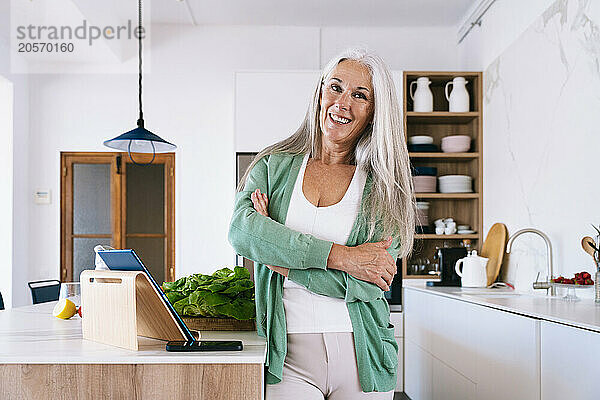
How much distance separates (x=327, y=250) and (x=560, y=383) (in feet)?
3.40

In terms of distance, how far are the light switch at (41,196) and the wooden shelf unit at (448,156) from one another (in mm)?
2927

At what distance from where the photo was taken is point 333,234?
1.56m

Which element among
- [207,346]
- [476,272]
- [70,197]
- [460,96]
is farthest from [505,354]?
[70,197]

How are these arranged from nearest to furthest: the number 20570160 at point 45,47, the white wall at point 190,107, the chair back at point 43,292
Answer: the chair back at point 43,292 < the number 20570160 at point 45,47 < the white wall at point 190,107

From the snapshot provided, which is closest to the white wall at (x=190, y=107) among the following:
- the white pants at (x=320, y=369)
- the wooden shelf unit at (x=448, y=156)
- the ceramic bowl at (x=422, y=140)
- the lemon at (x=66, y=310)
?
the wooden shelf unit at (x=448, y=156)

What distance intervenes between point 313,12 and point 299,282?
3859mm

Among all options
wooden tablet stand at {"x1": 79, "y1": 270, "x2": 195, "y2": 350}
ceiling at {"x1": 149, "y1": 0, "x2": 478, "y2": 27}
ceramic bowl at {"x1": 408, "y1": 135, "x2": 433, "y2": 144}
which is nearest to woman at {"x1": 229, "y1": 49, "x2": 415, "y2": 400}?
wooden tablet stand at {"x1": 79, "y1": 270, "x2": 195, "y2": 350}

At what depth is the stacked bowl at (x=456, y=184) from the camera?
183 inches

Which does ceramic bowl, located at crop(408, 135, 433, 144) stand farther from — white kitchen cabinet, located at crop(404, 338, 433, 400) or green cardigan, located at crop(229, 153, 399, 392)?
green cardigan, located at crop(229, 153, 399, 392)

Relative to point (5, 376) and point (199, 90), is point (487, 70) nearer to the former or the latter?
point (199, 90)

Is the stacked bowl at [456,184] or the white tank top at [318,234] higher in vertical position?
the stacked bowl at [456,184]

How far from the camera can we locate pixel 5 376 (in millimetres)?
1347

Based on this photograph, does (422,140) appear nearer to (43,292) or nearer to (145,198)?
(145,198)

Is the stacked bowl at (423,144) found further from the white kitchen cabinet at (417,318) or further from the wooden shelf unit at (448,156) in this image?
the white kitchen cabinet at (417,318)
